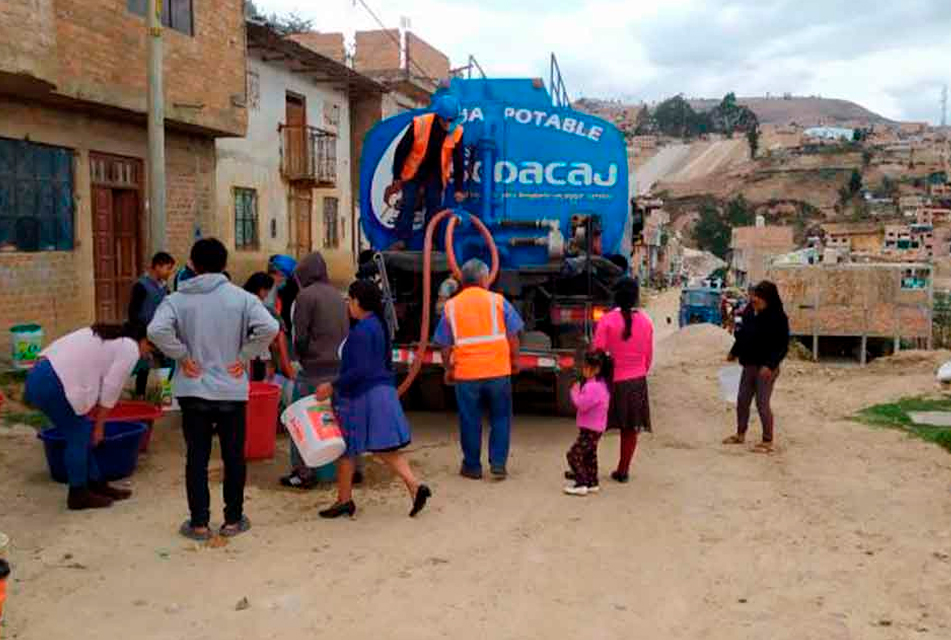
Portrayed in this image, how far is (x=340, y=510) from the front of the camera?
5.78 meters

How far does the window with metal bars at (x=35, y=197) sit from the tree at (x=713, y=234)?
2757 inches

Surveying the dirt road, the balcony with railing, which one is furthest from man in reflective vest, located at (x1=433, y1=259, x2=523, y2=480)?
the balcony with railing

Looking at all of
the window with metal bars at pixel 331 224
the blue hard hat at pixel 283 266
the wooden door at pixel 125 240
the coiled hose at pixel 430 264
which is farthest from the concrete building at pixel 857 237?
the blue hard hat at pixel 283 266

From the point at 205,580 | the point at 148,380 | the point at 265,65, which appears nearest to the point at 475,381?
the point at 205,580

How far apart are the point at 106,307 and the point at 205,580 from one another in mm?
9811

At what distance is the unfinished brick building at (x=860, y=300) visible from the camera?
22.5 m

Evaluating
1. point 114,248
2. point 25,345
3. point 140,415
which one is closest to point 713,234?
point 114,248

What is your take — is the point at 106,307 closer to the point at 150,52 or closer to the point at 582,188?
the point at 150,52

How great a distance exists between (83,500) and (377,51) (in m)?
26.9

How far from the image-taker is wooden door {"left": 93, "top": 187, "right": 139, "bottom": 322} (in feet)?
43.1

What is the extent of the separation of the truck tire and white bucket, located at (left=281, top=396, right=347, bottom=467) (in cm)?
339

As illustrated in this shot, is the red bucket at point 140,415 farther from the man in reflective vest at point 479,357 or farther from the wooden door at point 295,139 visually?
the wooden door at point 295,139

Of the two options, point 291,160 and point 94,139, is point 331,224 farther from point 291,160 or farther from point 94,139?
point 94,139

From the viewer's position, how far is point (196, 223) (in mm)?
15008
